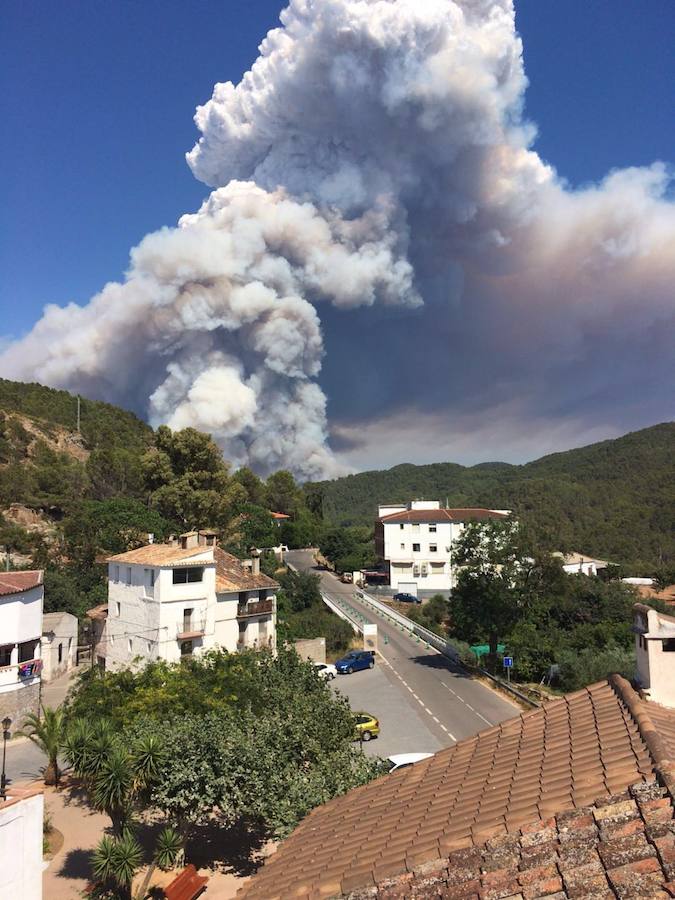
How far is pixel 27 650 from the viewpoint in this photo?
22766 mm

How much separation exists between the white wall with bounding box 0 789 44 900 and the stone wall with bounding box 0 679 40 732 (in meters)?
14.9

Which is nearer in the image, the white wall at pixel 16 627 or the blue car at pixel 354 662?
the white wall at pixel 16 627

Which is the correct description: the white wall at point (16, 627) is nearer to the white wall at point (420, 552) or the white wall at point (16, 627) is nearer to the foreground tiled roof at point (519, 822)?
the foreground tiled roof at point (519, 822)

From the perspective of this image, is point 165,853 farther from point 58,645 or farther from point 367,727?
point 58,645

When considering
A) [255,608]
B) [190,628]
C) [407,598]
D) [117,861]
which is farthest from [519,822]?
[407,598]

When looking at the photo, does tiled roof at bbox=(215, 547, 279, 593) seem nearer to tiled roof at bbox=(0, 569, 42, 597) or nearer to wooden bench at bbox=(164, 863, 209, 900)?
tiled roof at bbox=(0, 569, 42, 597)

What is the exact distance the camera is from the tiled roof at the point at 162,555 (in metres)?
27.3

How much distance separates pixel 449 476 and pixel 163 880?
16072 cm

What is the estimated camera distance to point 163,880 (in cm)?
1231

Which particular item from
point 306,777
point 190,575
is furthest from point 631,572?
point 306,777

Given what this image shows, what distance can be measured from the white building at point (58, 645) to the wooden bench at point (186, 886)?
2076 centimetres

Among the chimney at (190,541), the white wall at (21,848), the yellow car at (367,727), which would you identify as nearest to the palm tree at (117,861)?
the white wall at (21,848)

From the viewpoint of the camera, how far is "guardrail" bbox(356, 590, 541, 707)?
26.0 m

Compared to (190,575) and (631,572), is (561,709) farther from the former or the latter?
(631,572)
